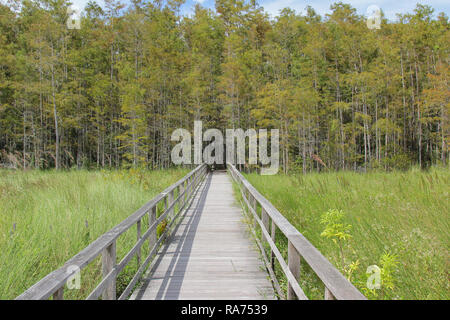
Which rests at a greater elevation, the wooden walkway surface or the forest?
the forest

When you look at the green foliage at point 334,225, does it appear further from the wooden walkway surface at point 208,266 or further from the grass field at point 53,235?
the grass field at point 53,235

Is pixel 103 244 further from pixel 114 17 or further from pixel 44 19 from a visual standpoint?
pixel 114 17

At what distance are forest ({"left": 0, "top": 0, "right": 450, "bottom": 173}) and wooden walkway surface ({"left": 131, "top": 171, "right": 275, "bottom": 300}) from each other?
16.2 meters

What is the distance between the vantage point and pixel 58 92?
23375mm

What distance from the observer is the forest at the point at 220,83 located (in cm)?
2325

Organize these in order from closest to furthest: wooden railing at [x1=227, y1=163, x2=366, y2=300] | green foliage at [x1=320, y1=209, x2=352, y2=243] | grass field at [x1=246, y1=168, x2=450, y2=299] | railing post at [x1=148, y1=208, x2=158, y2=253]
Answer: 1. wooden railing at [x1=227, y1=163, x2=366, y2=300]
2. grass field at [x1=246, y1=168, x2=450, y2=299]
3. green foliage at [x1=320, y1=209, x2=352, y2=243]
4. railing post at [x1=148, y1=208, x2=158, y2=253]

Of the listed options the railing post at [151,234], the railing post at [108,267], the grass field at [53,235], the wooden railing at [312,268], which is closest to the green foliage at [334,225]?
the wooden railing at [312,268]

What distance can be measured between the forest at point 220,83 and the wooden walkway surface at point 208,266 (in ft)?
53.1

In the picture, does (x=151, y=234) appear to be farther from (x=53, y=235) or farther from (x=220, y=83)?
(x=220, y=83)

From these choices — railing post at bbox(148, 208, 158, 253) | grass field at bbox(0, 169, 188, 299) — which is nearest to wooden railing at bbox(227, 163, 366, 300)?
railing post at bbox(148, 208, 158, 253)

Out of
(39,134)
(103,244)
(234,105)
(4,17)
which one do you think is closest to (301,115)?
(234,105)

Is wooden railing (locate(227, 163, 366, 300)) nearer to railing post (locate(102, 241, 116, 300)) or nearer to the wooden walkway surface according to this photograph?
the wooden walkway surface

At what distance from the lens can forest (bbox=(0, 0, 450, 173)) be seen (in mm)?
23250
